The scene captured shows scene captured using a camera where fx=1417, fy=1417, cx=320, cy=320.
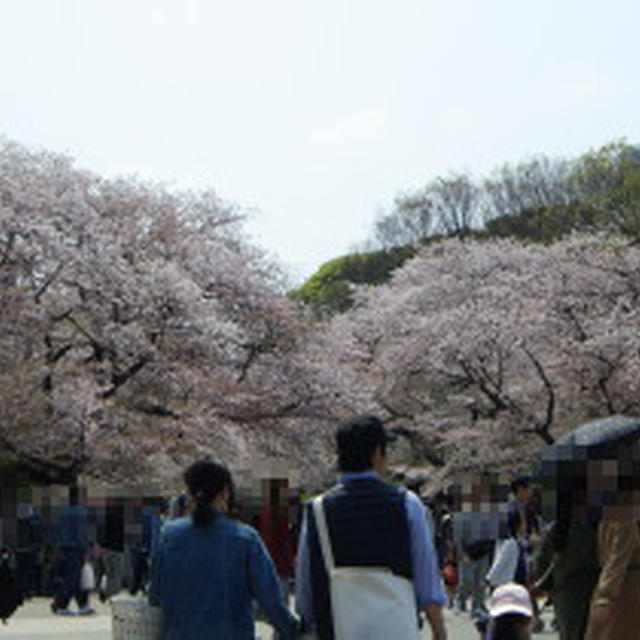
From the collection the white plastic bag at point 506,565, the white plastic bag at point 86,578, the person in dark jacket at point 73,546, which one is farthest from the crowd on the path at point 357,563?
the white plastic bag at point 86,578

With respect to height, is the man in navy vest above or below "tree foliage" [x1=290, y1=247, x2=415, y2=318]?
below

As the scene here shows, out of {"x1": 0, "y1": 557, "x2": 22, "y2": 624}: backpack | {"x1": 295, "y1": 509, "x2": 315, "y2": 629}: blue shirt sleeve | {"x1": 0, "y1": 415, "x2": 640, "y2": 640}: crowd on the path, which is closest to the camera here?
{"x1": 0, "y1": 415, "x2": 640, "y2": 640}: crowd on the path

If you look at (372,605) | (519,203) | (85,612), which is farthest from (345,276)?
(372,605)

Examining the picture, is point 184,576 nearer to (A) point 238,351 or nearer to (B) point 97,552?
(B) point 97,552

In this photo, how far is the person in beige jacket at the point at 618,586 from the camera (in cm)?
623

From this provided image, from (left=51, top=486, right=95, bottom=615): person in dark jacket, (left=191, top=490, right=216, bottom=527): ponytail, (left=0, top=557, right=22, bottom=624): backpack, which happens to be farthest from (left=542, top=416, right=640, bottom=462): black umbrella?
(left=51, top=486, right=95, bottom=615): person in dark jacket

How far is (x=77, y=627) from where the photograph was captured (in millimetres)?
15570

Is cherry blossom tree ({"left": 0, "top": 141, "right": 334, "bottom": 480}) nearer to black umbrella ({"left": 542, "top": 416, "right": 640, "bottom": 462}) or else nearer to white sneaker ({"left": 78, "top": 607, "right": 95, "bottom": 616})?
white sneaker ({"left": 78, "top": 607, "right": 95, "bottom": 616})

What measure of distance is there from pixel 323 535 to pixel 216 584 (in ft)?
1.97

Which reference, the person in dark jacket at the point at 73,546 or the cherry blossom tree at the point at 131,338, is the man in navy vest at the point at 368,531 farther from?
the cherry blossom tree at the point at 131,338

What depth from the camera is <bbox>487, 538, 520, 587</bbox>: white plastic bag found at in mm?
11062

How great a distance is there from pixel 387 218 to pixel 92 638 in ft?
168

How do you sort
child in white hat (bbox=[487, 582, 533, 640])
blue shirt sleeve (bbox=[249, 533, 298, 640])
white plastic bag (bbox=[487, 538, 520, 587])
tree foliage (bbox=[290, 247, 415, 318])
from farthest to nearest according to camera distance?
tree foliage (bbox=[290, 247, 415, 318]) → white plastic bag (bbox=[487, 538, 520, 587]) → child in white hat (bbox=[487, 582, 533, 640]) → blue shirt sleeve (bbox=[249, 533, 298, 640])

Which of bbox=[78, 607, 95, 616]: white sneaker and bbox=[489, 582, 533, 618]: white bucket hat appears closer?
Result: bbox=[489, 582, 533, 618]: white bucket hat
